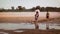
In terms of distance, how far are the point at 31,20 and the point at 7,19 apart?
272mm

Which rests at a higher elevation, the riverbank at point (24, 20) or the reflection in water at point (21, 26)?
the riverbank at point (24, 20)

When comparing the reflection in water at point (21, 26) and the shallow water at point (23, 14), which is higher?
the shallow water at point (23, 14)

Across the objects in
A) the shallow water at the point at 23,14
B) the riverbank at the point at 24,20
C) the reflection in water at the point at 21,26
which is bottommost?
the reflection in water at the point at 21,26

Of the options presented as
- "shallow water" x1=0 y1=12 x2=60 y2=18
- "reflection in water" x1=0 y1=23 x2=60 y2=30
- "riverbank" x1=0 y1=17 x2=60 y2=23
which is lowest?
"reflection in water" x1=0 y1=23 x2=60 y2=30

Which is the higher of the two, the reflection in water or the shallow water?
the shallow water

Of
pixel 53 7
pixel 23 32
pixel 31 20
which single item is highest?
pixel 53 7

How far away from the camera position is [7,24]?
177 centimetres

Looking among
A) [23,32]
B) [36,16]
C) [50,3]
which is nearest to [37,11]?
[36,16]

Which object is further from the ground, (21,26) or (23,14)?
(23,14)

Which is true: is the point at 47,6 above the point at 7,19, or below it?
above

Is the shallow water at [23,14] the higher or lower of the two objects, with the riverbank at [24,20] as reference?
higher

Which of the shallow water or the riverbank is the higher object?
the shallow water

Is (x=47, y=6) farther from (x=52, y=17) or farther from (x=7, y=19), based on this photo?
(x=7, y=19)

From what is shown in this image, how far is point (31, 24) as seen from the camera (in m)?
1.76
